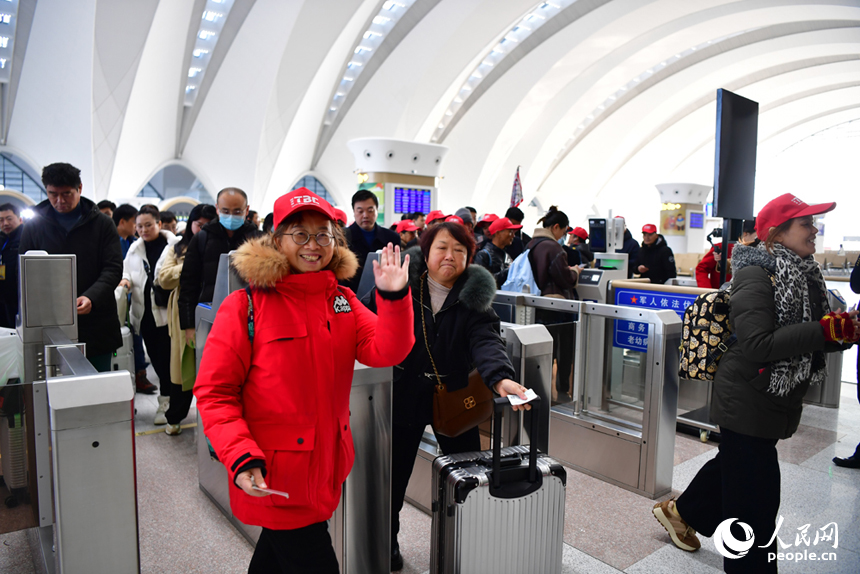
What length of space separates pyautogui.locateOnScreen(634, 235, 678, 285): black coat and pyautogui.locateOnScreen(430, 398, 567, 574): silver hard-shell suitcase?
Answer: 24.2ft

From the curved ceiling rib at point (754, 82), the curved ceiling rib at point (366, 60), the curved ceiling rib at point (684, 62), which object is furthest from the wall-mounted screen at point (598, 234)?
the curved ceiling rib at point (754, 82)

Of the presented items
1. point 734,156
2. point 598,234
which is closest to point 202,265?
point 734,156

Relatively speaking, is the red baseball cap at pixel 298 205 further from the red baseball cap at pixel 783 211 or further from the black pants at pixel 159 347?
the black pants at pixel 159 347

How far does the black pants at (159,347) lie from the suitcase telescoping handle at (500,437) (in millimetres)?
3874

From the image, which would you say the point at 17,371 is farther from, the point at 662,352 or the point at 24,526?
the point at 662,352

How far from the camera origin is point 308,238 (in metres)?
1.90

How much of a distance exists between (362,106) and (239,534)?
25722 mm

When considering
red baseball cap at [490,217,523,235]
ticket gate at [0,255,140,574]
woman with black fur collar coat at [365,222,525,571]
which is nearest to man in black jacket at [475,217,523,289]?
red baseball cap at [490,217,523,235]

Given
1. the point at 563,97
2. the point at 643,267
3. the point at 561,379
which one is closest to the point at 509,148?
the point at 563,97

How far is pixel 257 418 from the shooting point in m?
1.80

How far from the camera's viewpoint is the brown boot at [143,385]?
6.12 metres

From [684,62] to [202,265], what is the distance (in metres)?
34.3

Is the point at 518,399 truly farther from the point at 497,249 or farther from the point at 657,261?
the point at 657,261

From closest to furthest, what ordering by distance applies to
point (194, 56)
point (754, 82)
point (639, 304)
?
point (639, 304), point (194, 56), point (754, 82)
